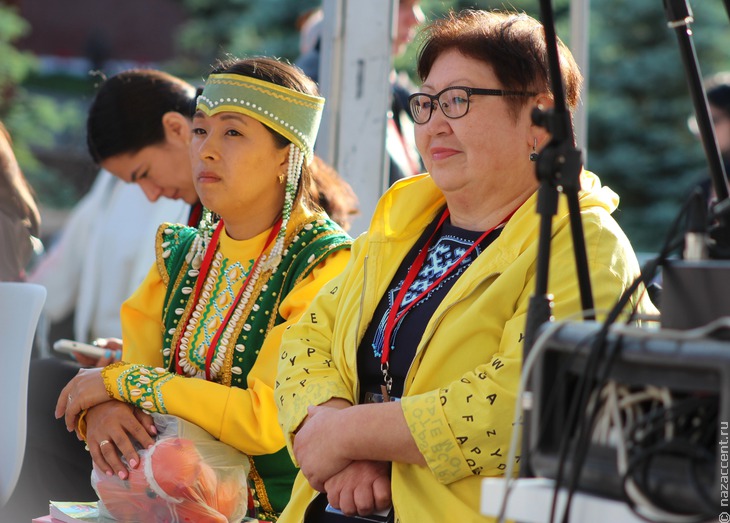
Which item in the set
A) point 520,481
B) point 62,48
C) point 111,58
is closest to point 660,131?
point 111,58

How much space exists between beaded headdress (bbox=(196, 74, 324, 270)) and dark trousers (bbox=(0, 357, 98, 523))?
1.06 metres

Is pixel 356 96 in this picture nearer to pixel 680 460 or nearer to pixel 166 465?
pixel 166 465

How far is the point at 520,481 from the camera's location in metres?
1.37

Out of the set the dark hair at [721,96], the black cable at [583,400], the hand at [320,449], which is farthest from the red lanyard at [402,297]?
the dark hair at [721,96]

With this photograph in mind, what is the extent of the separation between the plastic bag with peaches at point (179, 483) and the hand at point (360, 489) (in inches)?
16.5

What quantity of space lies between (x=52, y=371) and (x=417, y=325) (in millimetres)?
1665

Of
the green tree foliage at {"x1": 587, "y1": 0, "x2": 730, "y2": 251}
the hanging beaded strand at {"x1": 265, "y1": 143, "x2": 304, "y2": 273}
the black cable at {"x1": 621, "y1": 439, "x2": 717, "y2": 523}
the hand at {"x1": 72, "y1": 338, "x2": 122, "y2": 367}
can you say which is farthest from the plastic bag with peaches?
the green tree foliage at {"x1": 587, "y1": 0, "x2": 730, "y2": 251}

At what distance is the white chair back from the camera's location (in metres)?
2.80

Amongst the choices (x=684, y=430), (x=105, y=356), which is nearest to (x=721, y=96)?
(x=105, y=356)

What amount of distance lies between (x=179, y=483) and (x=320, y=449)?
1.50 feet

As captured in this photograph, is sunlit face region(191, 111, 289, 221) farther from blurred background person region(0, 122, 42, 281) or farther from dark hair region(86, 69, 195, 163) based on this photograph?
blurred background person region(0, 122, 42, 281)

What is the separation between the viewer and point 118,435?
2506mm

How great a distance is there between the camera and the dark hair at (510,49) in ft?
7.29

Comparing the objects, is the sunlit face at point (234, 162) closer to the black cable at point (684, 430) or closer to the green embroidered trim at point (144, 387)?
the green embroidered trim at point (144, 387)
